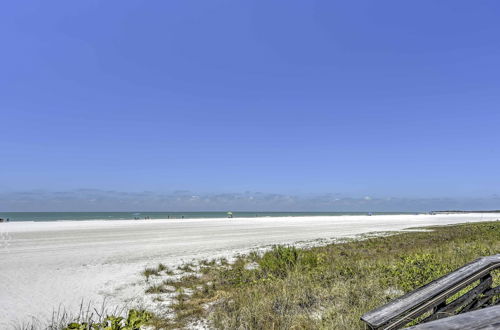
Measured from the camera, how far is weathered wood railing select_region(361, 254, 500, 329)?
7.37ft

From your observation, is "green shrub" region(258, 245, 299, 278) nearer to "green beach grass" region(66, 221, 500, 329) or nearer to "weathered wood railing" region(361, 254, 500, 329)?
"green beach grass" region(66, 221, 500, 329)

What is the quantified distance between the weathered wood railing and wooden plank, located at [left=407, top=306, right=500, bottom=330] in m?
0.74

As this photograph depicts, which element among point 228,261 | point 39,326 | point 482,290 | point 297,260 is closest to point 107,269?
point 228,261

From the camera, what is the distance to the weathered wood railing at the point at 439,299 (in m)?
2.25

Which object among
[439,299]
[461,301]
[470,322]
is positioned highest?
[470,322]

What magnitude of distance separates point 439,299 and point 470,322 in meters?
1.24

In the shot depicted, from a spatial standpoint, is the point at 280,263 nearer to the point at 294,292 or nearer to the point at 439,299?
the point at 294,292

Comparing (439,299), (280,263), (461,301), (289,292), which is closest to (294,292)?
(289,292)

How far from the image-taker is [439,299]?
2.57 m

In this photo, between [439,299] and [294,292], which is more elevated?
Answer: [439,299]

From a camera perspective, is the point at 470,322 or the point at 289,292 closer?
the point at 470,322

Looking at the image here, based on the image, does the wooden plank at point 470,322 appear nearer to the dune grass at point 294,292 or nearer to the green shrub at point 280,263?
the dune grass at point 294,292

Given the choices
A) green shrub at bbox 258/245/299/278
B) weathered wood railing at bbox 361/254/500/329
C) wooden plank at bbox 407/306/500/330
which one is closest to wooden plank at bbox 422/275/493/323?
Answer: weathered wood railing at bbox 361/254/500/329

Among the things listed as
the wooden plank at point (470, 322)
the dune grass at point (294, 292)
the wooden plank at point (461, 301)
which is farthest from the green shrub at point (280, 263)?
the wooden plank at point (470, 322)
